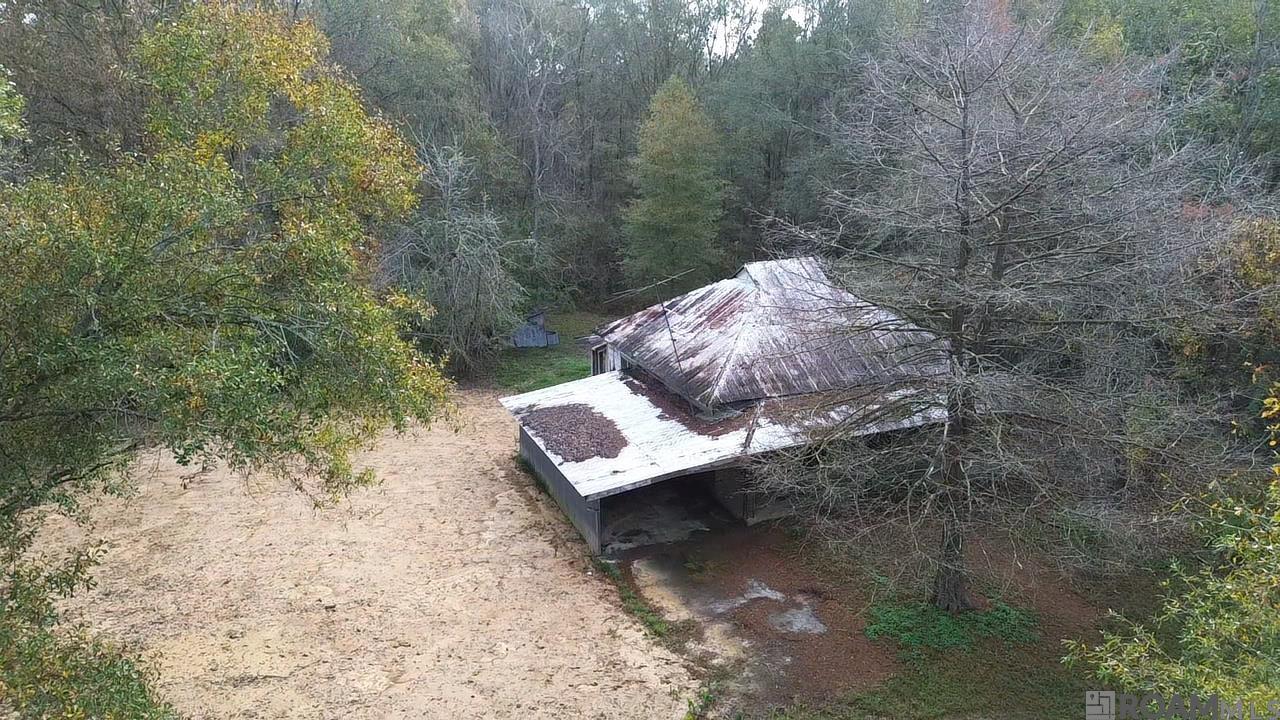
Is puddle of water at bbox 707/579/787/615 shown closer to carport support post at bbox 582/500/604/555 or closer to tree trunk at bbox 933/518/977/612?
tree trunk at bbox 933/518/977/612

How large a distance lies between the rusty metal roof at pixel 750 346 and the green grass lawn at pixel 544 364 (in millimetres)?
5417

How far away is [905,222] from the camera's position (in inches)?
331

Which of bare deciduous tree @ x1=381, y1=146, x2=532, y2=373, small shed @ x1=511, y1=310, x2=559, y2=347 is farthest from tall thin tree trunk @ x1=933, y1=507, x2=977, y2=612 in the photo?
small shed @ x1=511, y1=310, x2=559, y2=347

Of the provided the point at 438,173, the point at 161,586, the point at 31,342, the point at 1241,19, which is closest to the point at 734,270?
the point at 438,173

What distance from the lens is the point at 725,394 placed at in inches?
522

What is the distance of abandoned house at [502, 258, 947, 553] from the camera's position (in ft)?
31.6

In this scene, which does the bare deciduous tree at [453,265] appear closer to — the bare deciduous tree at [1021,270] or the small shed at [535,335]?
the small shed at [535,335]

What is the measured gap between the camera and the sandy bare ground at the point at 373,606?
8.96 meters

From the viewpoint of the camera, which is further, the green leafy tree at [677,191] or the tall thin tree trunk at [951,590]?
the green leafy tree at [677,191]

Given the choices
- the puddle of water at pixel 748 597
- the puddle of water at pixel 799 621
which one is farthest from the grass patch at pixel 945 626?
the puddle of water at pixel 748 597

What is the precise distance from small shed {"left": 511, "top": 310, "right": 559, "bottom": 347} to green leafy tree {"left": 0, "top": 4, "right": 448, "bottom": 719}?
18.6 metres

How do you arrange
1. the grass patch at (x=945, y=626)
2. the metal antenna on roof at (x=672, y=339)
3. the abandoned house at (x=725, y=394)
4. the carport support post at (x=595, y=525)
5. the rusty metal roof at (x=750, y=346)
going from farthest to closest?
the metal antenna on roof at (x=672, y=339), the carport support post at (x=595, y=525), the rusty metal roof at (x=750, y=346), the abandoned house at (x=725, y=394), the grass patch at (x=945, y=626)

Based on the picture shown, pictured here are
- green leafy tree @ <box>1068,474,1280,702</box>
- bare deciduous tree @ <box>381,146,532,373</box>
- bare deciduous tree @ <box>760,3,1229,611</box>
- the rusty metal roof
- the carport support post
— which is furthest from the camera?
bare deciduous tree @ <box>381,146,532,373</box>

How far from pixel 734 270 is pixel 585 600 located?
20.0m
